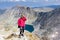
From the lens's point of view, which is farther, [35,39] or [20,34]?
[35,39]

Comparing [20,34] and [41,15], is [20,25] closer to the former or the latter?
[20,34]

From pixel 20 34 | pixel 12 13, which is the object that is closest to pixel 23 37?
pixel 20 34

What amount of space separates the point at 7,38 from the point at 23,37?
41 centimetres

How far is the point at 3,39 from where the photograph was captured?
17.8ft

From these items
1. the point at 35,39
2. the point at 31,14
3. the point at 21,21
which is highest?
the point at 21,21

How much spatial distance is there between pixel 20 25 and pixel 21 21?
11 centimetres

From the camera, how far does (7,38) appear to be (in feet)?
18.2

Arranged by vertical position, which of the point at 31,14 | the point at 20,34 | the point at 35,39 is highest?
the point at 20,34

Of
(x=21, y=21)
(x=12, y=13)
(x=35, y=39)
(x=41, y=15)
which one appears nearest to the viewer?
(x=21, y=21)

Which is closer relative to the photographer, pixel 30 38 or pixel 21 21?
pixel 21 21

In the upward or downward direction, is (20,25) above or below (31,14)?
above

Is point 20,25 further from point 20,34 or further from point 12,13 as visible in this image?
point 12,13

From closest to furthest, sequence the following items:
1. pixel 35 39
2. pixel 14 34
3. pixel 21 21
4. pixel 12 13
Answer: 1. pixel 21 21
2. pixel 14 34
3. pixel 35 39
4. pixel 12 13

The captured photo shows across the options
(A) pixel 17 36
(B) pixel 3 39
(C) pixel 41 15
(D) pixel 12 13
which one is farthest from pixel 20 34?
(D) pixel 12 13
